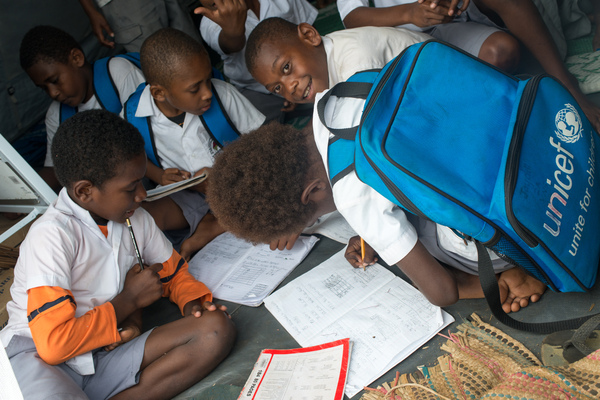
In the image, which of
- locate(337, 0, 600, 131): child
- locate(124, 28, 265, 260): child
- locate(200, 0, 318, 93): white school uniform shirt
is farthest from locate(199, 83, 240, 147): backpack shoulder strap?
locate(337, 0, 600, 131): child

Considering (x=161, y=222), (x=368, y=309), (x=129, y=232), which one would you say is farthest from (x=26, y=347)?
(x=368, y=309)

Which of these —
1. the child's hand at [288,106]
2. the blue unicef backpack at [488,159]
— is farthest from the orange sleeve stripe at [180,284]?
the child's hand at [288,106]

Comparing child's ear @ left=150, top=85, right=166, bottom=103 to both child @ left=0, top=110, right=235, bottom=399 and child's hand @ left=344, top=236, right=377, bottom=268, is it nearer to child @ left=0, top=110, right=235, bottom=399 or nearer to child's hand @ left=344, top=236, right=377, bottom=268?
child @ left=0, top=110, right=235, bottom=399

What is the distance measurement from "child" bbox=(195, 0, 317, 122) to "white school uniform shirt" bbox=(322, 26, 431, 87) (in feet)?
1.91

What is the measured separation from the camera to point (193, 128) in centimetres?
198

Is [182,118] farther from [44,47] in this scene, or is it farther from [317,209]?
[317,209]

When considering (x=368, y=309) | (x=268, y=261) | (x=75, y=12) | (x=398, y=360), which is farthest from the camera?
(x=75, y=12)

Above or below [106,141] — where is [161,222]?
below

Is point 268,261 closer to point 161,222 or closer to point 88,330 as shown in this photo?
point 161,222

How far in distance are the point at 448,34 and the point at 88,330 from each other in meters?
1.56

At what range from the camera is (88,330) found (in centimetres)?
126

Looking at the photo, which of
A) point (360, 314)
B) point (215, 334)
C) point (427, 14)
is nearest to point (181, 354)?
point (215, 334)

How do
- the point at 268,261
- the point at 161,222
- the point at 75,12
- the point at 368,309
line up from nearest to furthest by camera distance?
the point at 368,309, the point at 268,261, the point at 161,222, the point at 75,12

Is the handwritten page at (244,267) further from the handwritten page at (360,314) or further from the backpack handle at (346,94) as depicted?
the backpack handle at (346,94)
